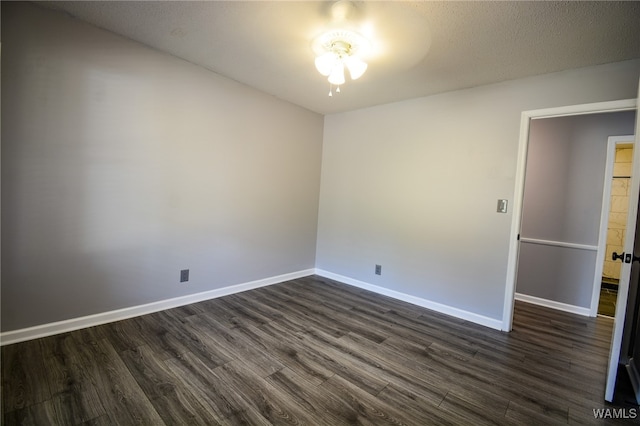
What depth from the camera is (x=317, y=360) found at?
2088 mm

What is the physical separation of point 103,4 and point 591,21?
324 cm

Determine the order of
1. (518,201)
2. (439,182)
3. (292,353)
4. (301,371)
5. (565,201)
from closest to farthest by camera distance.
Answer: (301,371) < (292,353) < (518,201) < (439,182) < (565,201)

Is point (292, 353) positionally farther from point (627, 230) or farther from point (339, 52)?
point (627, 230)

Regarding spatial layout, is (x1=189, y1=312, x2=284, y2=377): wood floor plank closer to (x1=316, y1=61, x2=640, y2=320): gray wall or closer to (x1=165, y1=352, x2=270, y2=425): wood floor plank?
(x1=165, y1=352, x2=270, y2=425): wood floor plank

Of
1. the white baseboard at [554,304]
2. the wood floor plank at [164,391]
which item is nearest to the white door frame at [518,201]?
the white baseboard at [554,304]

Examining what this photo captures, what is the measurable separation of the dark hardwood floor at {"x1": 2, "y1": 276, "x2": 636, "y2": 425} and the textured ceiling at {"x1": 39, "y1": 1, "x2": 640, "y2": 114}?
2418mm

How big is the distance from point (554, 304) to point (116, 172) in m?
5.03

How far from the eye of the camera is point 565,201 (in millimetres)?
3471

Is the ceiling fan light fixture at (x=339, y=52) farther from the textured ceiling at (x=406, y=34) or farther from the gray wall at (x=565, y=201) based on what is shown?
the gray wall at (x=565, y=201)

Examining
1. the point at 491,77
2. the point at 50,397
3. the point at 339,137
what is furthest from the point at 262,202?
the point at 491,77

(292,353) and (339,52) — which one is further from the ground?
(339,52)

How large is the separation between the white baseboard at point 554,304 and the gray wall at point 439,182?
4.31 feet

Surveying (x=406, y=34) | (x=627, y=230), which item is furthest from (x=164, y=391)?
(x=627, y=230)

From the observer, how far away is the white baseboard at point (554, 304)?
330cm
